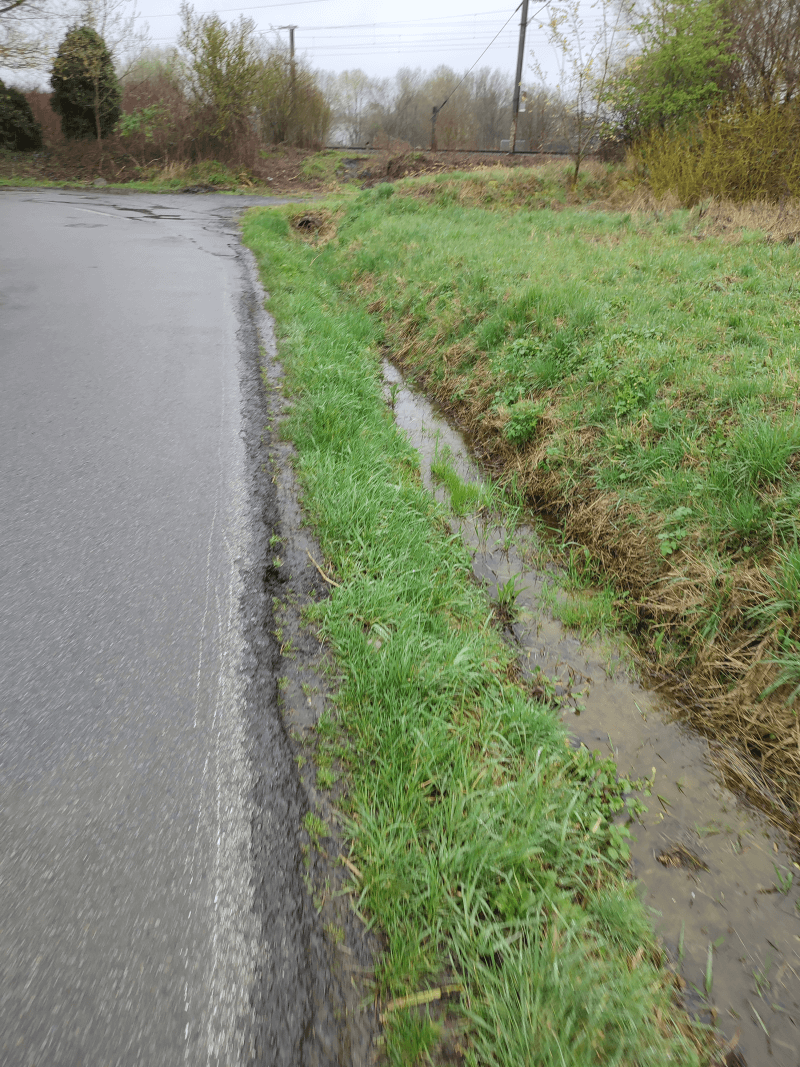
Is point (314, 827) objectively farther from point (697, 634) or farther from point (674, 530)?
point (674, 530)

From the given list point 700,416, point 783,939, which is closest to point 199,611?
point 783,939

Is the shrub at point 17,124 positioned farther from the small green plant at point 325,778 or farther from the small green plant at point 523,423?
the small green plant at point 325,778

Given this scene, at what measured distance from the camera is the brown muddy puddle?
5.74 feet

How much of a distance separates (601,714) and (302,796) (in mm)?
1465

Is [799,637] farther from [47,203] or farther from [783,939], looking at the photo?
[47,203]

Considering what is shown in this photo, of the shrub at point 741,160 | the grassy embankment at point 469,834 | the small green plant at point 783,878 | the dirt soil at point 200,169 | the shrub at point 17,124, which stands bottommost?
the small green plant at point 783,878

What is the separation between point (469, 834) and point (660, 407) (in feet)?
10.9

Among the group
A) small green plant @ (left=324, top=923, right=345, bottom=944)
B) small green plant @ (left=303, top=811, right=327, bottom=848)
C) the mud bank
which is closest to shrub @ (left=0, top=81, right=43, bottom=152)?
the mud bank

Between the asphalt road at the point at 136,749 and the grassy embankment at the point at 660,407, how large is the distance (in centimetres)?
206

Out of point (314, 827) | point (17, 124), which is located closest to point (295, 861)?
point (314, 827)

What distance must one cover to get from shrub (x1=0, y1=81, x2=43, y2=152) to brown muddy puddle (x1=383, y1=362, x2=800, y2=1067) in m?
26.9

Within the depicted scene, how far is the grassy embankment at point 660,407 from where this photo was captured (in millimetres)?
2883

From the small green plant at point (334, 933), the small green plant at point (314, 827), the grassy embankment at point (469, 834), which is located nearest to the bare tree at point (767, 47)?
the grassy embankment at point (469, 834)

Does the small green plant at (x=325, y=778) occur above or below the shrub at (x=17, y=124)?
below
